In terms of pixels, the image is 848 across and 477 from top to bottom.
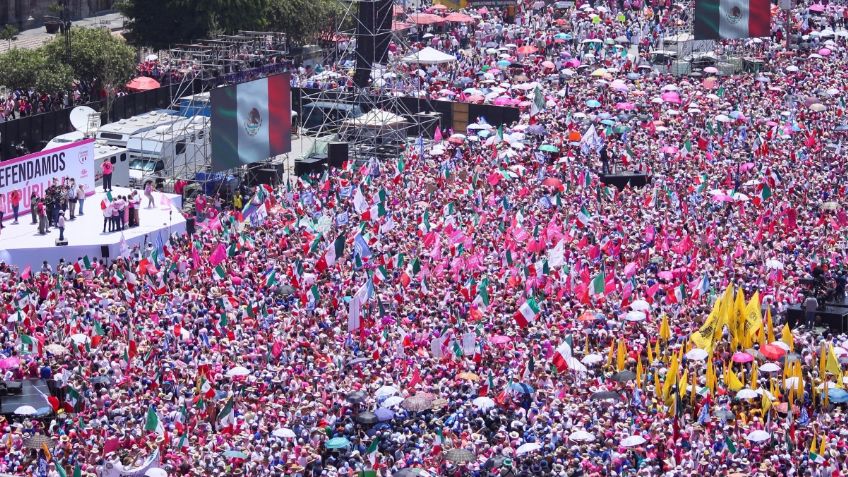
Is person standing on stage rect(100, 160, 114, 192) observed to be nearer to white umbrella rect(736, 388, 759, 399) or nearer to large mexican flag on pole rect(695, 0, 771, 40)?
white umbrella rect(736, 388, 759, 399)

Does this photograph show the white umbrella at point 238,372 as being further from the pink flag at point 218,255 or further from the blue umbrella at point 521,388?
the pink flag at point 218,255

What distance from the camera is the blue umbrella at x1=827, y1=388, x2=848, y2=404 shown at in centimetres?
3556

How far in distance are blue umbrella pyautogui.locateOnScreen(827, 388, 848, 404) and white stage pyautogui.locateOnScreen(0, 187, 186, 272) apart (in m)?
20.3

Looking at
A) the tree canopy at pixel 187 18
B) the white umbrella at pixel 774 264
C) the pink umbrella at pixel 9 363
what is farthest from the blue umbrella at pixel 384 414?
the tree canopy at pixel 187 18

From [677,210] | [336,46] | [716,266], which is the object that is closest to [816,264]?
[716,266]

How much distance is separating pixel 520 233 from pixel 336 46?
82.1 feet

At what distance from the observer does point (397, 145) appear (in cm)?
5978

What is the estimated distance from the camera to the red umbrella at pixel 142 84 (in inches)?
2611

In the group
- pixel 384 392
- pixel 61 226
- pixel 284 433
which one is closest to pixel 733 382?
pixel 384 392

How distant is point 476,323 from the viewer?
1591 inches

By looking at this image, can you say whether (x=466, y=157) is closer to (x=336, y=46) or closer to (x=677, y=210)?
(x=677, y=210)

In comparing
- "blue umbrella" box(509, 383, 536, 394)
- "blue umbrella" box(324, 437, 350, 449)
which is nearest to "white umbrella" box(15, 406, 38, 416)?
"blue umbrella" box(324, 437, 350, 449)

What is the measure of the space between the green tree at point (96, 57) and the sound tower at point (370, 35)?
29.1 ft

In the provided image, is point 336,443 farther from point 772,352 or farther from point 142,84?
point 142,84
